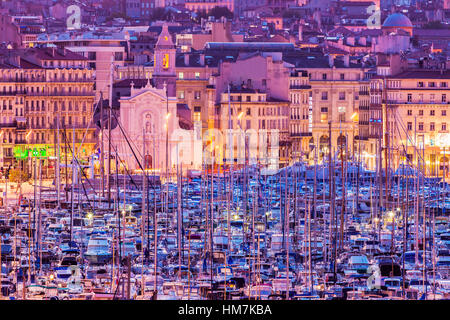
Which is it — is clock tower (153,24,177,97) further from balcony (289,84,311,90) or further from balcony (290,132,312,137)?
balcony (289,84,311,90)

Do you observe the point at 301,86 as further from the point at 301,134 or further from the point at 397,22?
the point at 397,22

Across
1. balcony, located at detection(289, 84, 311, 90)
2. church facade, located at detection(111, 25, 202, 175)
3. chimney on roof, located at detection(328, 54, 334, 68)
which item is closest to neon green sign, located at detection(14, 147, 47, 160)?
church facade, located at detection(111, 25, 202, 175)

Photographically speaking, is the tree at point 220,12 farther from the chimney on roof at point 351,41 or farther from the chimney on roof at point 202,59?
the chimney on roof at point 202,59

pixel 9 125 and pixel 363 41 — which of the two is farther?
pixel 363 41

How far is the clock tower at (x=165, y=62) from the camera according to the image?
193ft

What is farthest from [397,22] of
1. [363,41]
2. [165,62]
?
[165,62]

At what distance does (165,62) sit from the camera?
5950cm

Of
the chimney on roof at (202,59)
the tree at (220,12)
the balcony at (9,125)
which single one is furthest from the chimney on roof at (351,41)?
the balcony at (9,125)

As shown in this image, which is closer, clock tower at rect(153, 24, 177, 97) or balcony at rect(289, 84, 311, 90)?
clock tower at rect(153, 24, 177, 97)

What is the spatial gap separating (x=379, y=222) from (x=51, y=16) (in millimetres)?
95137

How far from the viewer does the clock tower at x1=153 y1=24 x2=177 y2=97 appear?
58938mm

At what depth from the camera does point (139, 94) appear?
5500 centimetres

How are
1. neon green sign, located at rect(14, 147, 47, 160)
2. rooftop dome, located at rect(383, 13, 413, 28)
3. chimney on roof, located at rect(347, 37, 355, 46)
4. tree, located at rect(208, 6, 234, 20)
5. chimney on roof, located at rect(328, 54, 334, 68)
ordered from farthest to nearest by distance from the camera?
tree, located at rect(208, 6, 234, 20) < rooftop dome, located at rect(383, 13, 413, 28) < chimney on roof, located at rect(347, 37, 355, 46) < chimney on roof, located at rect(328, 54, 334, 68) < neon green sign, located at rect(14, 147, 47, 160)
